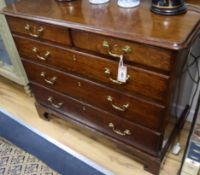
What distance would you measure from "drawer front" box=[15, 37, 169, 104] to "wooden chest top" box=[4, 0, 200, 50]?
0.14m

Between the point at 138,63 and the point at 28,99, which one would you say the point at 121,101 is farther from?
the point at 28,99

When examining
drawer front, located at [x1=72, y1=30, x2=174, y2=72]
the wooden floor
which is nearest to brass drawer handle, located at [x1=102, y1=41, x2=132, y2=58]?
Result: drawer front, located at [x1=72, y1=30, x2=174, y2=72]

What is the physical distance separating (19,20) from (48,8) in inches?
6.6

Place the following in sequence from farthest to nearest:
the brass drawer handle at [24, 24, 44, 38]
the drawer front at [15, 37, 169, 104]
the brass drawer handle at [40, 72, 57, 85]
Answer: the brass drawer handle at [40, 72, 57, 85] → the brass drawer handle at [24, 24, 44, 38] → the drawer front at [15, 37, 169, 104]

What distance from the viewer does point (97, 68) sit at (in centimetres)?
106

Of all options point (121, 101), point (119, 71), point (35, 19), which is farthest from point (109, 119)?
point (35, 19)

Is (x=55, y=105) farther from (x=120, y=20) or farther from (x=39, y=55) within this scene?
(x=120, y=20)

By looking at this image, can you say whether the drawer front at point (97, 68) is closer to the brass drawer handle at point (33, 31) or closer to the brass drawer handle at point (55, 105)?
the brass drawer handle at point (33, 31)

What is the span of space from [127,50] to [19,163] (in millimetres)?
999

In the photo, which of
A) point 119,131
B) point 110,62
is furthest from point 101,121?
point 110,62

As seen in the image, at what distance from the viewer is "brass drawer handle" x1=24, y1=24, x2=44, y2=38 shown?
1140 millimetres

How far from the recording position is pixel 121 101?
1.09 metres

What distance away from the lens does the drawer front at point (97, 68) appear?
0.93 m

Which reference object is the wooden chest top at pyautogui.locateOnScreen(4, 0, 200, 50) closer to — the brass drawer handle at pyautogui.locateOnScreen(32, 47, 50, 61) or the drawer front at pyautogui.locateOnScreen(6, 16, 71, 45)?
the drawer front at pyautogui.locateOnScreen(6, 16, 71, 45)
